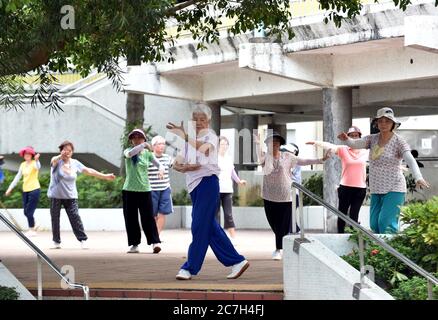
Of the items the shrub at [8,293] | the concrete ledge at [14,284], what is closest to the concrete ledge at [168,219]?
the concrete ledge at [14,284]

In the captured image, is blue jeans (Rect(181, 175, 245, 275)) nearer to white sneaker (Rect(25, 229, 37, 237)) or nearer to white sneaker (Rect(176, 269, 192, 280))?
white sneaker (Rect(176, 269, 192, 280))

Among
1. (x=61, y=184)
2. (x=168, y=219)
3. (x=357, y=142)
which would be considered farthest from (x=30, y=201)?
(x=357, y=142)

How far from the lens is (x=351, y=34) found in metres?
22.5

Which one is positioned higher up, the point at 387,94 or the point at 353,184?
the point at 387,94

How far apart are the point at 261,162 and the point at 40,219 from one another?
12256 millimetres

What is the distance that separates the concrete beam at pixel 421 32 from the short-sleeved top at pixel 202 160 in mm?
8359

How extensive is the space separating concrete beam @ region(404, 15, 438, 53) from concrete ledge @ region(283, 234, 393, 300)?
9.12 m

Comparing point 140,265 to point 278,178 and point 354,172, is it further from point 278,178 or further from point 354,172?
point 354,172

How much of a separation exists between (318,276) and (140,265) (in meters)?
4.56

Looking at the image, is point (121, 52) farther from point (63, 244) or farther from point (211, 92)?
point (211, 92)

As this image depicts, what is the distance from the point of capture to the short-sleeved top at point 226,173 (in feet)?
67.8

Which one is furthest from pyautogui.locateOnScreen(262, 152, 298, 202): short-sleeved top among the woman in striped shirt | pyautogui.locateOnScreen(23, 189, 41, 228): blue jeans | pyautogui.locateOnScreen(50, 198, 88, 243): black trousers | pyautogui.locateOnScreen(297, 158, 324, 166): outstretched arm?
pyautogui.locateOnScreen(23, 189, 41, 228): blue jeans

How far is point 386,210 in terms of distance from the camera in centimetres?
1286

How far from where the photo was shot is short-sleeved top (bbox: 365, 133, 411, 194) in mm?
12875
